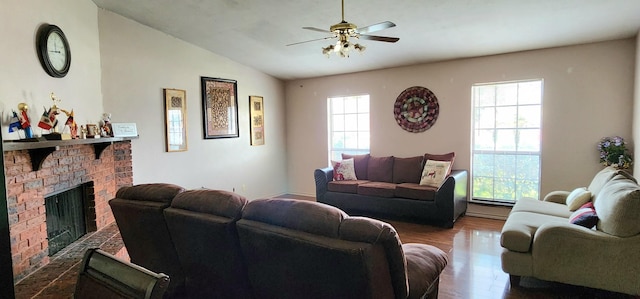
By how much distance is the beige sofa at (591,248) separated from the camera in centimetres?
244

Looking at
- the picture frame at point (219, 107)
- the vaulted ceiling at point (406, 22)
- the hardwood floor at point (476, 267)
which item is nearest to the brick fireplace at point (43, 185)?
the picture frame at point (219, 107)

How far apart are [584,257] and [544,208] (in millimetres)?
1102

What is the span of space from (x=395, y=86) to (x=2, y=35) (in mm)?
4653

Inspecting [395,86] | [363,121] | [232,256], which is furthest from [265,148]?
[232,256]

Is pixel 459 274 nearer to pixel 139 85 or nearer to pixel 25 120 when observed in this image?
pixel 25 120

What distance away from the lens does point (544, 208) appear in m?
3.58

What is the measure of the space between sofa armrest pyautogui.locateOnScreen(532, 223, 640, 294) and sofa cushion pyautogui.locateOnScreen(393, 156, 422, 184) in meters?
2.47

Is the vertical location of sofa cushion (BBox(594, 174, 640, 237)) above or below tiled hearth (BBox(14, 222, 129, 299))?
above

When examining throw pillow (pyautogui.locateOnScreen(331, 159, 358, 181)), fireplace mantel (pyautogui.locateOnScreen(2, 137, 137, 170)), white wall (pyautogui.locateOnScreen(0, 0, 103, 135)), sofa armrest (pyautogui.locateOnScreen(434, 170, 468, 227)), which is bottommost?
sofa armrest (pyautogui.locateOnScreen(434, 170, 468, 227))

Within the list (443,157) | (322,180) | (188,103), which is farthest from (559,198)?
(188,103)

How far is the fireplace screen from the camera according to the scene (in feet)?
10.2

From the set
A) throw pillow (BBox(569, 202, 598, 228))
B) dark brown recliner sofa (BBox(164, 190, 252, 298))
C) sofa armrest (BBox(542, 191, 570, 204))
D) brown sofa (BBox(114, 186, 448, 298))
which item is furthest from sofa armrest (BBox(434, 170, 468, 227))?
dark brown recliner sofa (BBox(164, 190, 252, 298))

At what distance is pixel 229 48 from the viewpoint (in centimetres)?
505

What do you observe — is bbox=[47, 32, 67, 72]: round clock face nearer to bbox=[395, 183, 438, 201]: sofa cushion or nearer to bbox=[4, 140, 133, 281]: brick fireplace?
bbox=[4, 140, 133, 281]: brick fireplace
